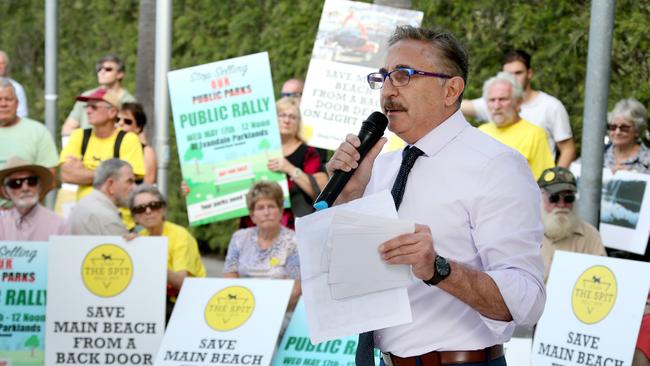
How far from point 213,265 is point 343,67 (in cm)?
584

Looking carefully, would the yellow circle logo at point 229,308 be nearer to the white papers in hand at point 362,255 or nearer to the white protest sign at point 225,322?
the white protest sign at point 225,322

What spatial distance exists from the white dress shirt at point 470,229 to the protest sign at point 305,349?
294 cm

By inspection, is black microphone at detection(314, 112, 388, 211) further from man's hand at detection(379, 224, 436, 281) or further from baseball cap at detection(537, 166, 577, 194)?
baseball cap at detection(537, 166, 577, 194)

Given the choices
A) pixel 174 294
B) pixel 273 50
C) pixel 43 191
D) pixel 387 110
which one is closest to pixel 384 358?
pixel 387 110

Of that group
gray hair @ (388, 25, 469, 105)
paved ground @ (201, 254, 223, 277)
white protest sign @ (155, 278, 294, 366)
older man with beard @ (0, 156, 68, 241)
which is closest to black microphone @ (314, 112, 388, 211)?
gray hair @ (388, 25, 469, 105)

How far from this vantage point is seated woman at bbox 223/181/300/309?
7.84 meters

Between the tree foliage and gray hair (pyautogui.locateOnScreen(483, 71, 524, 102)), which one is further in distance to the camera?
the tree foliage

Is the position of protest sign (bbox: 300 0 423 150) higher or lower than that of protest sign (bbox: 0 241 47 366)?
higher

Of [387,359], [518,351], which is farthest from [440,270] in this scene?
[518,351]

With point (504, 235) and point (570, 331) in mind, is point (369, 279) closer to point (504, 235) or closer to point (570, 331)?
point (504, 235)

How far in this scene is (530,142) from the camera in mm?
8219

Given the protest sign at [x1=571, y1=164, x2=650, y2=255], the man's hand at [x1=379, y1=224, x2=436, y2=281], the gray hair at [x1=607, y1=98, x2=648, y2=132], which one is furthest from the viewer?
the gray hair at [x1=607, y1=98, x2=648, y2=132]

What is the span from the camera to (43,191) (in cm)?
871

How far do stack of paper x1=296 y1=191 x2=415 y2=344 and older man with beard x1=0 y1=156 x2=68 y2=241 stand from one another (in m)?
4.80
